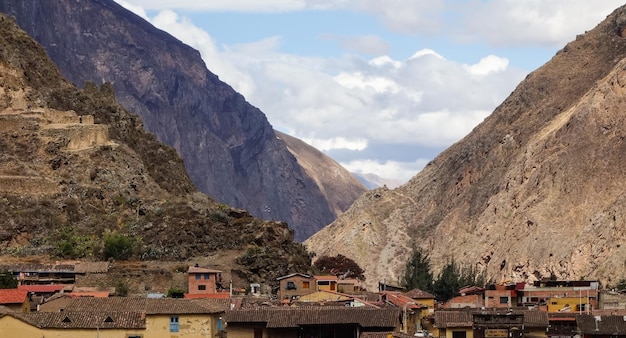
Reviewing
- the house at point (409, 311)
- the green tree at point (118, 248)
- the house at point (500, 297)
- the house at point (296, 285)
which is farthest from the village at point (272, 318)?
the green tree at point (118, 248)

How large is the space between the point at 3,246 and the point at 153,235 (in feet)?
50.3

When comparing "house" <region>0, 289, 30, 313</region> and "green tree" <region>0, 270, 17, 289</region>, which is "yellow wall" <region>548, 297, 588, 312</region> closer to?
"green tree" <region>0, 270, 17, 289</region>

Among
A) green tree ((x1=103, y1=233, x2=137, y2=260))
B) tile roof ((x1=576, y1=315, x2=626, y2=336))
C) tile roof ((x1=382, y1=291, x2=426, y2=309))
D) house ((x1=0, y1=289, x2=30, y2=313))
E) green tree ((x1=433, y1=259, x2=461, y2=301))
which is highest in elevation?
green tree ((x1=103, y1=233, x2=137, y2=260))

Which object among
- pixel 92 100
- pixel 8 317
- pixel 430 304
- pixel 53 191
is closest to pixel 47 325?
pixel 8 317

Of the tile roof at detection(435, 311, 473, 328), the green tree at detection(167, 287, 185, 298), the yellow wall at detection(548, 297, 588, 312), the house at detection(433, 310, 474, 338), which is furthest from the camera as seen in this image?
the yellow wall at detection(548, 297, 588, 312)

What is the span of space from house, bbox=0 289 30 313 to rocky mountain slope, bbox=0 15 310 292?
139 feet

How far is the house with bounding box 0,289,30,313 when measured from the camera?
3770 inches

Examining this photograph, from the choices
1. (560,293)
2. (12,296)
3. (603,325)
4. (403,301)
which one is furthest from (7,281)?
(603,325)

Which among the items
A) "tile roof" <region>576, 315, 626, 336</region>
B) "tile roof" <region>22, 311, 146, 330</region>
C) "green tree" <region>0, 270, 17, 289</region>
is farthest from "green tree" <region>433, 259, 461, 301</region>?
"tile roof" <region>22, 311, 146, 330</region>

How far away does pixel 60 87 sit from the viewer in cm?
18125

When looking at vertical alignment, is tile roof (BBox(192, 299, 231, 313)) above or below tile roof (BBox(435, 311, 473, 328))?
above

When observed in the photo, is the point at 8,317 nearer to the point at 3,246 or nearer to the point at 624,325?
the point at 624,325

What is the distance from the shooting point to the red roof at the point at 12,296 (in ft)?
316

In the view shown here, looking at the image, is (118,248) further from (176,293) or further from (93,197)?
(176,293)
